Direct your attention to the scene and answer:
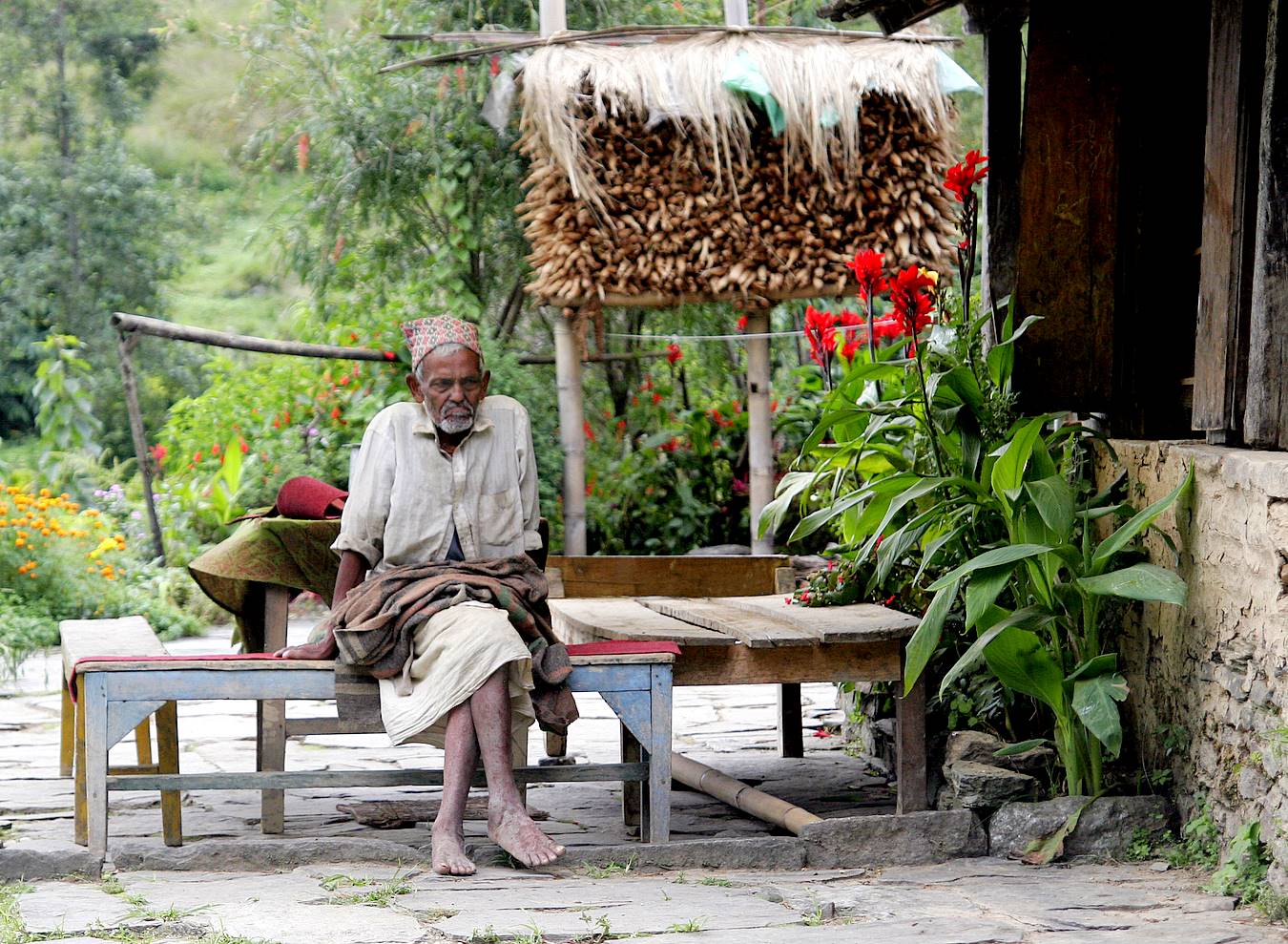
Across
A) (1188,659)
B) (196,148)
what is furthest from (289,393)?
(196,148)

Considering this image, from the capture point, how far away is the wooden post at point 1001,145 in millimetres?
5398

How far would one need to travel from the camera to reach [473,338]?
15.2 feet

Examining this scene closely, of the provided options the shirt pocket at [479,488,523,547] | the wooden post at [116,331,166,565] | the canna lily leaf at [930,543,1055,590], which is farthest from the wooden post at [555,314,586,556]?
the canna lily leaf at [930,543,1055,590]

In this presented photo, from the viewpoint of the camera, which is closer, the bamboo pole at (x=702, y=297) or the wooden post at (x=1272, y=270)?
the wooden post at (x=1272, y=270)

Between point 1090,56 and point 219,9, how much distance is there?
20812mm

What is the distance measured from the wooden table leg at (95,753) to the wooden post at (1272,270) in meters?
3.13

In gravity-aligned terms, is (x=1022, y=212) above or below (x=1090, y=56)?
below

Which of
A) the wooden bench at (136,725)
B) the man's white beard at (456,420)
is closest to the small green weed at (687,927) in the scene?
the wooden bench at (136,725)

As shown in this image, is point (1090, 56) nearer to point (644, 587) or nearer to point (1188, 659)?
point (1188, 659)

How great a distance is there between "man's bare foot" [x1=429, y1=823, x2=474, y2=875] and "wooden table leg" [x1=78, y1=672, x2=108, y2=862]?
884 millimetres

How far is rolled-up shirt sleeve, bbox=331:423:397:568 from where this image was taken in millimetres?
4527

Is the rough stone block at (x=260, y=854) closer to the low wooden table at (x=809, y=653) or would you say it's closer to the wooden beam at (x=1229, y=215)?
the low wooden table at (x=809, y=653)

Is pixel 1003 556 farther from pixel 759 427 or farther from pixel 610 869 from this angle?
pixel 759 427

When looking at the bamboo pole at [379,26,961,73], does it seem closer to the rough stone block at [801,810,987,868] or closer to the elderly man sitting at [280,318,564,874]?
the elderly man sitting at [280,318,564,874]
